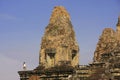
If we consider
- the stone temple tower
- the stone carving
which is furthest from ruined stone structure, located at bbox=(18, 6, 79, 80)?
the stone carving

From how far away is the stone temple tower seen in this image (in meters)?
60.9

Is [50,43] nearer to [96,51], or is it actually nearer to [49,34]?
[49,34]

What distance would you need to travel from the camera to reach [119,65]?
46656 mm

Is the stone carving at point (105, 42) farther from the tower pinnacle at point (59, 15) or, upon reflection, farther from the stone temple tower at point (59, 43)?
the tower pinnacle at point (59, 15)

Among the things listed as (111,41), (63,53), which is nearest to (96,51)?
(111,41)

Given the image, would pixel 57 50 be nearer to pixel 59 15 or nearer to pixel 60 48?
pixel 60 48

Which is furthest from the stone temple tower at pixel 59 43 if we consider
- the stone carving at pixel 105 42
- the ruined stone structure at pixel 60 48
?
the stone carving at pixel 105 42

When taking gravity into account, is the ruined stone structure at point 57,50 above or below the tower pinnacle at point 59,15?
below

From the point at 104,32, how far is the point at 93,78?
20.0 metres

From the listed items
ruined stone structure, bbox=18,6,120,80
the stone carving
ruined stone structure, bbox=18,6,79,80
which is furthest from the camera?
the stone carving

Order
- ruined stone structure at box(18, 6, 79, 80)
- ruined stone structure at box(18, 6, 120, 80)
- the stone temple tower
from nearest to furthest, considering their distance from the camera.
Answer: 1. ruined stone structure at box(18, 6, 120, 80)
2. ruined stone structure at box(18, 6, 79, 80)
3. the stone temple tower

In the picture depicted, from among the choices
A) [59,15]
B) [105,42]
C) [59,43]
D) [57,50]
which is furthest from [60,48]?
[105,42]

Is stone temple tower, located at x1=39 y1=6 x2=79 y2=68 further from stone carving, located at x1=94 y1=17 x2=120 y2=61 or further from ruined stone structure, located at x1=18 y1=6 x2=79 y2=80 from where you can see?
stone carving, located at x1=94 y1=17 x2=120 y2=61

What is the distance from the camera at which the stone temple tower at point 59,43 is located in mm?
60906
